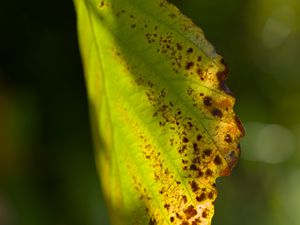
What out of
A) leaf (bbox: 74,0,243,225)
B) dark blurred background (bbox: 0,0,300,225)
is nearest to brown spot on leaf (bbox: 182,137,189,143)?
leaf (bbox: 74,0,243,225)

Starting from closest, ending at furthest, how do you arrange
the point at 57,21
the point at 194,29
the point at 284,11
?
the point at 194,29
the point at 57,21
the point at 284,11

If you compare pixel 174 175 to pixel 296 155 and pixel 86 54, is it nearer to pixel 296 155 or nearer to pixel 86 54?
pixel 86 54

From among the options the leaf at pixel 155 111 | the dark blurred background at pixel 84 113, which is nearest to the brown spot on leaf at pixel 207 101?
the leaf at pixel 155 111

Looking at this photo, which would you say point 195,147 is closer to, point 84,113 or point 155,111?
point 155,111

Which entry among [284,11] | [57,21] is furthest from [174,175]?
[284,11]

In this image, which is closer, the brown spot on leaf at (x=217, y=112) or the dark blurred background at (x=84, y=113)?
the brown spot on leaf at (x=217, y=112)

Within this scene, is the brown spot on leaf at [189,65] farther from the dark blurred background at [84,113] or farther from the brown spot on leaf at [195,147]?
the dark blurred background at [84,113]

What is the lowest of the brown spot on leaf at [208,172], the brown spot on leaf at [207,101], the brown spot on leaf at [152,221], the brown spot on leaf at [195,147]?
the brown spot on leaf at [152,221]
